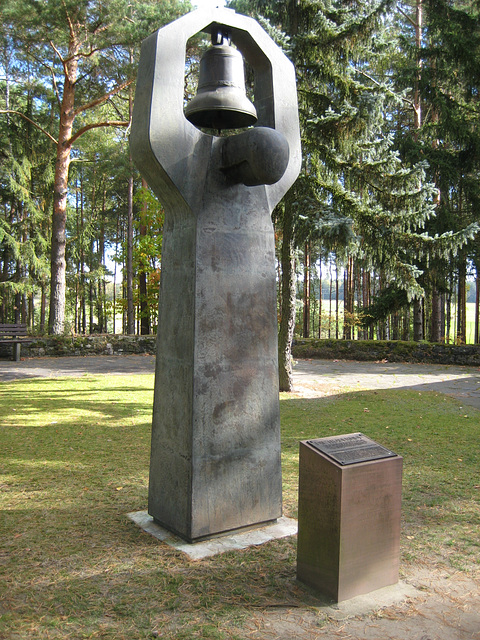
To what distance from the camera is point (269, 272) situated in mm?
4121

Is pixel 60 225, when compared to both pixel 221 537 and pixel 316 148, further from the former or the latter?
pixel 221 537

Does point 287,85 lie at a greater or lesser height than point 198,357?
greater

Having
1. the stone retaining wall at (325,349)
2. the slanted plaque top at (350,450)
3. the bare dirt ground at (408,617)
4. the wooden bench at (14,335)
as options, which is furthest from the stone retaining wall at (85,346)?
the bare dirt ground at (408,617)

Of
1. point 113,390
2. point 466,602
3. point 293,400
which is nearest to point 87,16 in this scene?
point 113,390

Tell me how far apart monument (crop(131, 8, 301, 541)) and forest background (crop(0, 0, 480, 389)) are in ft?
15.1

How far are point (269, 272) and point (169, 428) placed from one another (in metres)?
1.38

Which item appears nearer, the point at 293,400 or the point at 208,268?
the point at 208,268

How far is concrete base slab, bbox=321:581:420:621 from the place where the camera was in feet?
9.53

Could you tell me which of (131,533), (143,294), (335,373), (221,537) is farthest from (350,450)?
(143,294)

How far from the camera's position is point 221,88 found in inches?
160

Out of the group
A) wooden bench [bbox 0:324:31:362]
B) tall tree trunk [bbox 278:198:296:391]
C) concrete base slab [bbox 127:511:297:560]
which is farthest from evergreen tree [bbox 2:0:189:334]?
concrete base slab [bbox 127:511:297:560]

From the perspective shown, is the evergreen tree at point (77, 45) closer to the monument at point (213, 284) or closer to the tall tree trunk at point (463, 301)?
the tall tree trunk at point (463, 301)

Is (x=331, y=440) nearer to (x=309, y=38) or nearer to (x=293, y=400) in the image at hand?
(x=293, y=400)

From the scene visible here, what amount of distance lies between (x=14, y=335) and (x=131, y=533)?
1329 cm
